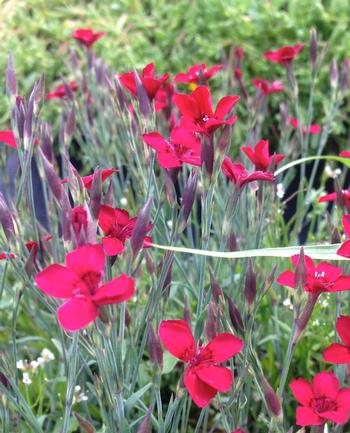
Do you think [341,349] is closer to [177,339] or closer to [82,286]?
[177,339]

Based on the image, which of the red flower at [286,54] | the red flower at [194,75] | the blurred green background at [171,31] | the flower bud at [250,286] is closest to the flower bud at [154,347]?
the flower bud at [250,286]

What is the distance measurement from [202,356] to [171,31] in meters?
2.40

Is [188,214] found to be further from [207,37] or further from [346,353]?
[207,37]

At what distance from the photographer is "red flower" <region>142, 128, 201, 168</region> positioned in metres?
0.81

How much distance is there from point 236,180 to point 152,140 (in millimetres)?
104

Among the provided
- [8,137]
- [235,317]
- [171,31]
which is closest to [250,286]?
[235,317]

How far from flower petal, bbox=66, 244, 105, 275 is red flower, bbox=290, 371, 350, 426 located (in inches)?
10.8

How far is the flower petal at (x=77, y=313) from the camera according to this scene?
1.93 ft

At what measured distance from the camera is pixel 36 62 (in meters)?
3.00

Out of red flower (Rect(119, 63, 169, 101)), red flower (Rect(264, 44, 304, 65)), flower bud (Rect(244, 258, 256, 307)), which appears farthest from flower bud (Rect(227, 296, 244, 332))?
red flower (Rect(264, 44, 304, 65))

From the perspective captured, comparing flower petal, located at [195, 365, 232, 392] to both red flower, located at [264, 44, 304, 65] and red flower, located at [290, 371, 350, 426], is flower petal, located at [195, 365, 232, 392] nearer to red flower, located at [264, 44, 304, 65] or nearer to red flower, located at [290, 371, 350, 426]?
red flower, located at [290, 371, 350, 426]

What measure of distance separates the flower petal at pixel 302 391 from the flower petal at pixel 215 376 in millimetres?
129

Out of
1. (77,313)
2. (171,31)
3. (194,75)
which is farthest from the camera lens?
(171,31)

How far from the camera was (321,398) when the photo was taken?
2.67ft
